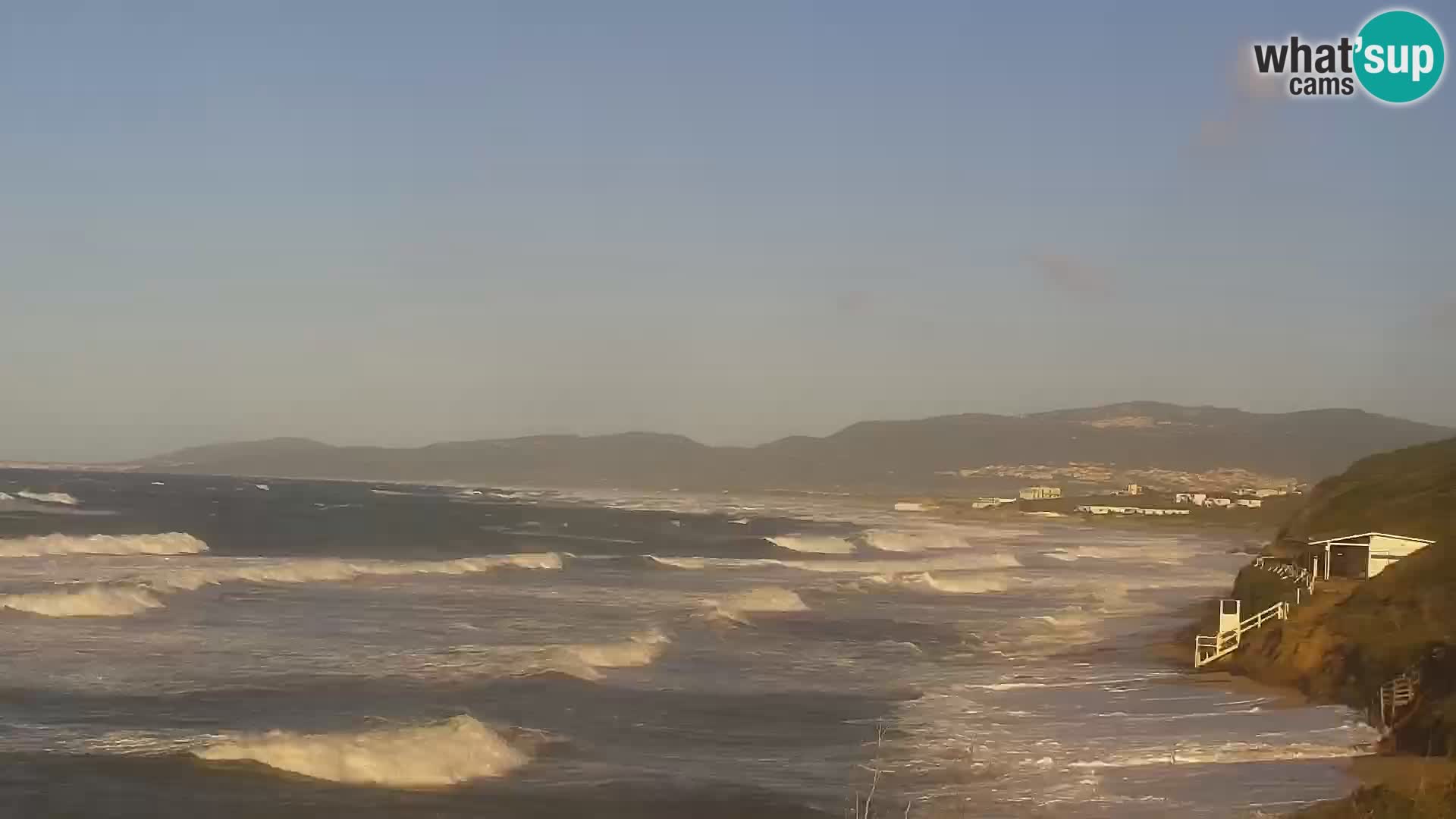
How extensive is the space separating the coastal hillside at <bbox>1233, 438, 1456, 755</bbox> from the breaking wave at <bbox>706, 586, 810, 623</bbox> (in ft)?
41.8

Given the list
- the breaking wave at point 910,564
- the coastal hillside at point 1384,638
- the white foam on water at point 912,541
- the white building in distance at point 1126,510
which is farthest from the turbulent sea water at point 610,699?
the white building in distance at point 1126,510

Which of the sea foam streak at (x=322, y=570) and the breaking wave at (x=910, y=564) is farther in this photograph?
the breaking wave at (x=910, y=564)

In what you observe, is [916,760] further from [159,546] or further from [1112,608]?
[159,546]

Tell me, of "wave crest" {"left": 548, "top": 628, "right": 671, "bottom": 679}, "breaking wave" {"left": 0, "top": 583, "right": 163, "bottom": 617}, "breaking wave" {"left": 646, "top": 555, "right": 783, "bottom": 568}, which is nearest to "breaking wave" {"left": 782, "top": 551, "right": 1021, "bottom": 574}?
"breaking wave" {"left": 646, "top": 555, "right": 783, "bottom": 568}

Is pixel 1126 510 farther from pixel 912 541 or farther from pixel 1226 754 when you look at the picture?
pixel 1226 754

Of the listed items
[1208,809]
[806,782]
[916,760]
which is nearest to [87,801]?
[806,782]

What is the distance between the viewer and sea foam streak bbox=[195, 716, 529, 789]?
19266 mm

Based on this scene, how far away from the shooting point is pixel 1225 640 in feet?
97.4

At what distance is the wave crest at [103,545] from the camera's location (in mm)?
58812

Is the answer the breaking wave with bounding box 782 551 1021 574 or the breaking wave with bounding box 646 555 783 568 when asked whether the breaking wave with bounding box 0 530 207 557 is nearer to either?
the breaking wave with bounding box 646 555 783 568

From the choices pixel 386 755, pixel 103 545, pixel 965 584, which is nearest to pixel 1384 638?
pixel 386 755

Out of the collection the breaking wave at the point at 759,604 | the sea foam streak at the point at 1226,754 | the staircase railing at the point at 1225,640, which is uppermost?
the staircase railing at the point at 1225,640

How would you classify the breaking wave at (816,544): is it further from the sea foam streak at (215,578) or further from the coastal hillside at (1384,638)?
the coastal hillside at (1384,638)

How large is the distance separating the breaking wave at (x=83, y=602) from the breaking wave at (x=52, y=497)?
7753 cm
